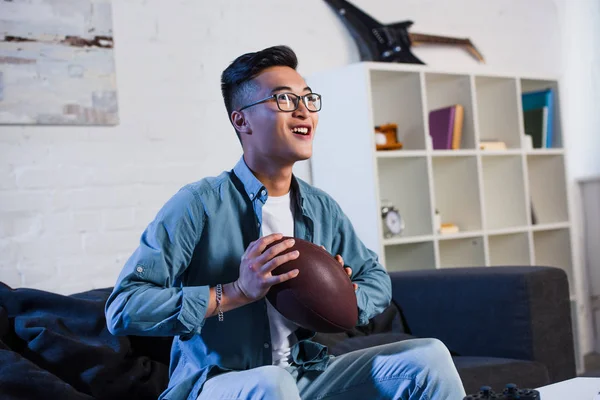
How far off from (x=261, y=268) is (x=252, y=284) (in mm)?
37

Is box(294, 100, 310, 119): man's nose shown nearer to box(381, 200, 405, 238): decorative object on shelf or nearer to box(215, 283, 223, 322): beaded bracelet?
box(215, 283, 223, 322): beaded bracelet

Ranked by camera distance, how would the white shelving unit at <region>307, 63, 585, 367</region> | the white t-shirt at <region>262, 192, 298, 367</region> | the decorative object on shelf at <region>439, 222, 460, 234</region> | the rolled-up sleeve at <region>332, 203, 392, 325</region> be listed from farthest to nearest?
the decorative object on shelf at <region>439, 222, 460, 234</region>
the white shelving unit at <region>307, 63, 585, 367</region>
the rolled-up sleeve at <region>332, 203, 392, 325</region>
the white t-shirt at <region>262, 192, 298, 367</region>

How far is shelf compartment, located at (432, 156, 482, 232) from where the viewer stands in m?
3.71

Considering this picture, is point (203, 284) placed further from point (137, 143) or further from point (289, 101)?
point (137, 143)

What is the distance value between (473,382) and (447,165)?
1.62 meters

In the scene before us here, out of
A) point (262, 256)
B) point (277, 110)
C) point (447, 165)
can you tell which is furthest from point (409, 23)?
point (262, 256)

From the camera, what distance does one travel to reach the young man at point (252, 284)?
5.10 feet

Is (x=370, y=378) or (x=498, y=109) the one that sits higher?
(x=498, y=109)

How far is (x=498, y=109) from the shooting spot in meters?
4.01

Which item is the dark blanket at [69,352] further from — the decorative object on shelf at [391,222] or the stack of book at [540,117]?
the stack of book at [540,117]

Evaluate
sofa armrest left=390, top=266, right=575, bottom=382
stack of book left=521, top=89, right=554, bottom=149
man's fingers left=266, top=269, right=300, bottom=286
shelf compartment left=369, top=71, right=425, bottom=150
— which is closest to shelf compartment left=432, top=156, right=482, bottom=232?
shelf compartment left=369, top=71, right=425, bottom=150

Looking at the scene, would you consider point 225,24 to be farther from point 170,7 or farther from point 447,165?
point 447,165

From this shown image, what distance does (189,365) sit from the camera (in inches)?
67.8

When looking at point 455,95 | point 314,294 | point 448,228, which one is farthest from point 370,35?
point 314,294
